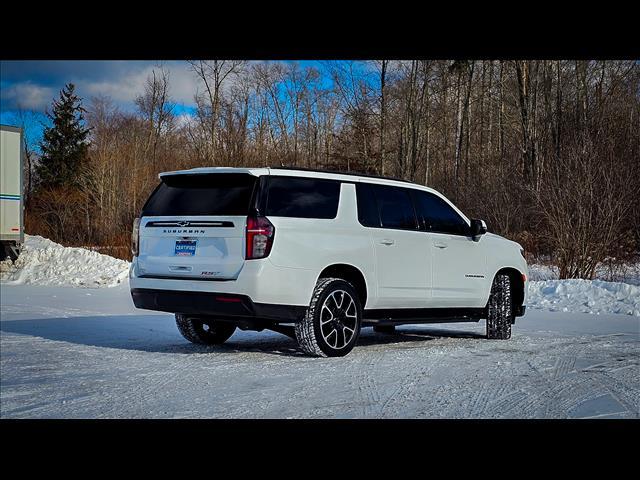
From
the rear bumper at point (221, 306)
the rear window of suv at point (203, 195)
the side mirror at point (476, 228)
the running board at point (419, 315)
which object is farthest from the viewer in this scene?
the side mirror at point (476, 228)

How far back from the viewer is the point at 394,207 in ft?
29.4

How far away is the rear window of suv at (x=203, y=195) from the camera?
7727 millimetres

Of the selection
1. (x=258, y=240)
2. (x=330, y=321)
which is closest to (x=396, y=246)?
(x=330, y=321)

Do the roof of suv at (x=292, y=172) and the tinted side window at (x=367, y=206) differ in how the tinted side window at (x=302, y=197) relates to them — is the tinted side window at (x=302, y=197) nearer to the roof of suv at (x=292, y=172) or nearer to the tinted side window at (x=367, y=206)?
the roof of suv at (x=292, y=172)

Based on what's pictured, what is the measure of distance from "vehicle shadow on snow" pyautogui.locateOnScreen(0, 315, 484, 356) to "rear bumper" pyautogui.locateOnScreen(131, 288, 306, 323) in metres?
0.98

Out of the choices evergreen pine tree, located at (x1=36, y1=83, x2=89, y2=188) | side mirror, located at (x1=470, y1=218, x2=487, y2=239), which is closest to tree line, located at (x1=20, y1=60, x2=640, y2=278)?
evergreen pine tree, located at (x1=36, y1=83, x2=89, y2=188)

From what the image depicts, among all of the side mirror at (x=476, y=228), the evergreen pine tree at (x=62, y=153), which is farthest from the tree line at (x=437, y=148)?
the side mirror at (x=476, y=228)

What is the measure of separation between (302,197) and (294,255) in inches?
26.5

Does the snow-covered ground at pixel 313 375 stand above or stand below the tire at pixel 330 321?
below

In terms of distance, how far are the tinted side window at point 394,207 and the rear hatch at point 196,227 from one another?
5.67ft
